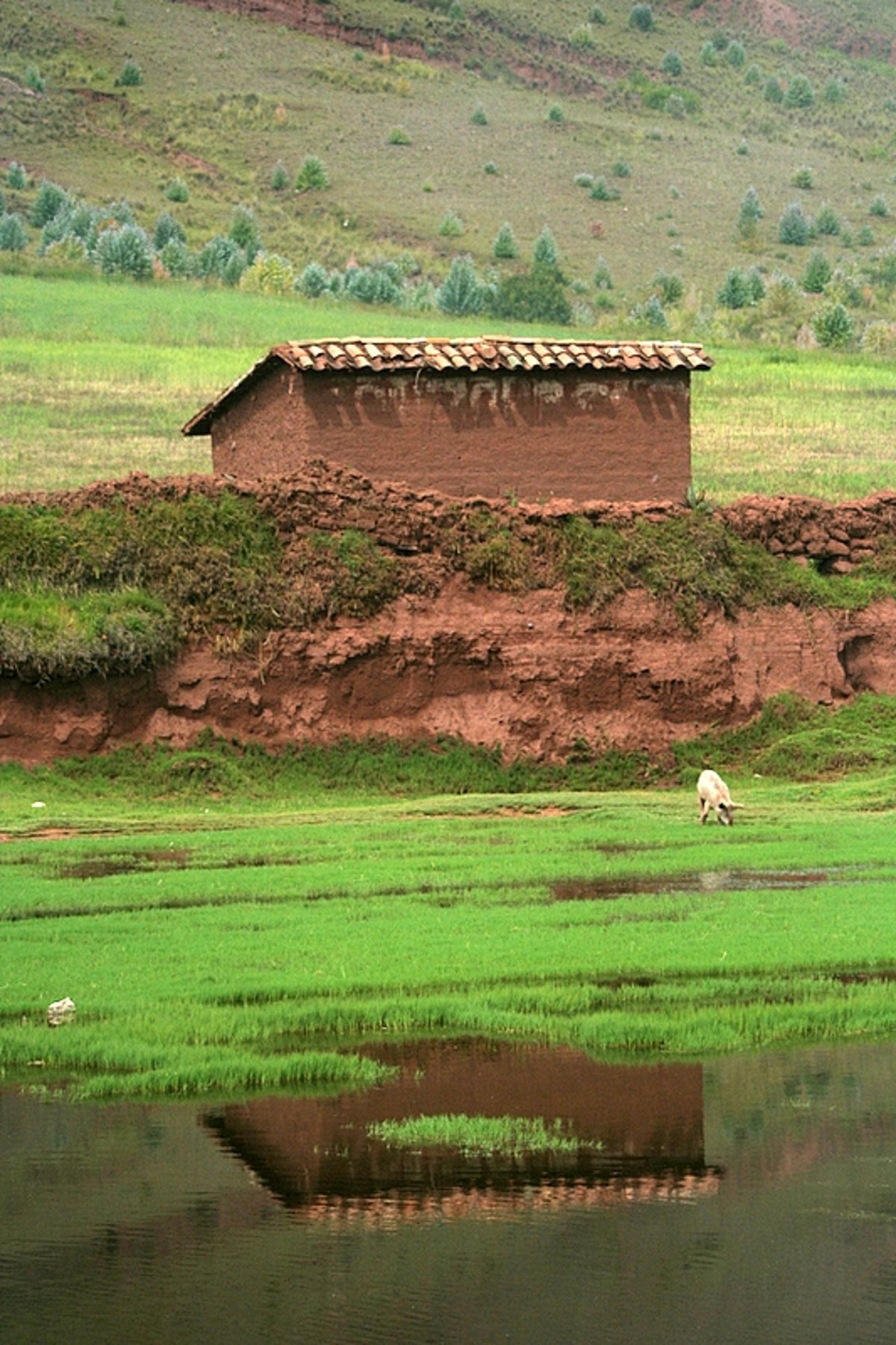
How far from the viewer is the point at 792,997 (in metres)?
14.9

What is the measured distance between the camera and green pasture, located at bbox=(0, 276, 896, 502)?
47.4 meters

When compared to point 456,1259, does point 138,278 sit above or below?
above

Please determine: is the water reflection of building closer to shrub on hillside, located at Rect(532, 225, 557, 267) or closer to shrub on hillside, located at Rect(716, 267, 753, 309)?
shrub on hillside, located at Rect(716, 267, 753, 309)

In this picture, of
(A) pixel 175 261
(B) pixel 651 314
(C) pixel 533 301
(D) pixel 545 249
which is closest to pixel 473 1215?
(B) pixel 651 314

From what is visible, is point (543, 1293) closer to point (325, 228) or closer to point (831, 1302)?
point (831, 1302)

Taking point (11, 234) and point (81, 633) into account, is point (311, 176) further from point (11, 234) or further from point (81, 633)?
point (81, 633)

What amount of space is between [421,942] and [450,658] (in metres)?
14.3

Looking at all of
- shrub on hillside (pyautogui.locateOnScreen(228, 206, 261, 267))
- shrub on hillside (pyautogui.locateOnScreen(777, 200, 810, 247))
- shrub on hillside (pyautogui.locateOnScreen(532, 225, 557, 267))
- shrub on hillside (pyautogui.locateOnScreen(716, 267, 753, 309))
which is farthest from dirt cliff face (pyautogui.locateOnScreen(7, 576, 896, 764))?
shrub on hillside (pyautogui.locateOnScreen(777, 200, 810, 247))

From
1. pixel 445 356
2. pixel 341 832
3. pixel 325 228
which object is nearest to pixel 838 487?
pixel 445 356

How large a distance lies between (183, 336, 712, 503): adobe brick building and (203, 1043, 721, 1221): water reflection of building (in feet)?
64.5

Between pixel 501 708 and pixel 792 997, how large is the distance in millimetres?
16100

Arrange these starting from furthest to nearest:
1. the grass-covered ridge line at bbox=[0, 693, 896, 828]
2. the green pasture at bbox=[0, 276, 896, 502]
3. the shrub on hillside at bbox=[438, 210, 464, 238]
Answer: the shrub on hillside at bbox=[438, 210, 464, 238], the green pasture at bbox=[0, 276, 896, 502], the grass-covered ridge line at bbox=[0, 693, 896, 828]

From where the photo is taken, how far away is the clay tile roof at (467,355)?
3191 centimetres

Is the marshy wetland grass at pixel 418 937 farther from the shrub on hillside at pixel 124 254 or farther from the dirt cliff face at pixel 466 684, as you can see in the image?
the shrub on hillside at pixel 124 254
